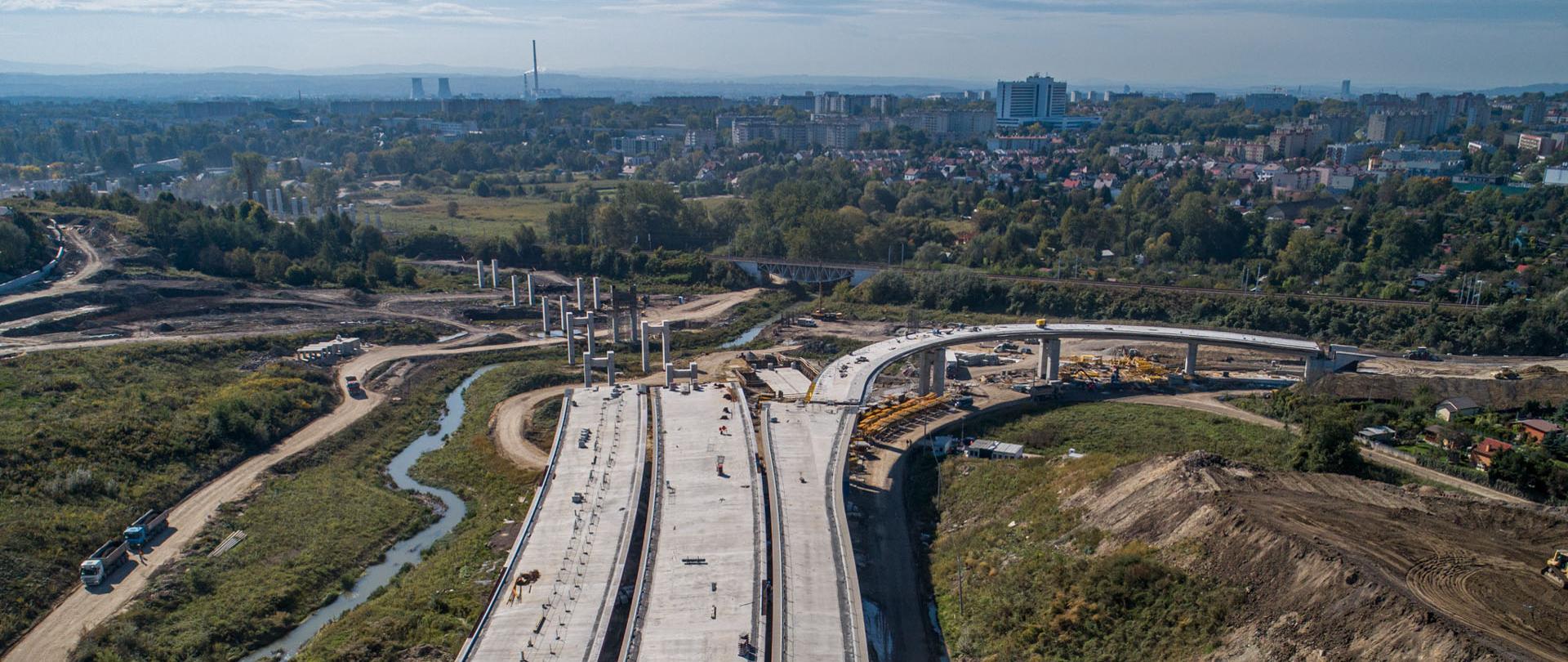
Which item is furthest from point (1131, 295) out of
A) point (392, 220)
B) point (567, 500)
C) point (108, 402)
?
point (392, 220)

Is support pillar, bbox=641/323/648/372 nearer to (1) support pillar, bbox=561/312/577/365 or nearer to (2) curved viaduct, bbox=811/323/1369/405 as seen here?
(1) support pillar, bbox=561/312/577/365

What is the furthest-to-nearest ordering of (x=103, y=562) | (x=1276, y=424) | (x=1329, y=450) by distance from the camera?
(x=1276, y=424) → (x=1329, y=450) → (x=103, y=562)

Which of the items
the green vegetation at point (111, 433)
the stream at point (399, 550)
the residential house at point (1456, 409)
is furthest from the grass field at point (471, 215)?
the residential house at point (1456, 409)

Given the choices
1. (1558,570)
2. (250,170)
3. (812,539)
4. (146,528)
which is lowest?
(146,528)

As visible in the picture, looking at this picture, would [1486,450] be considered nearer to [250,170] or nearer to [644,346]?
[644,346]

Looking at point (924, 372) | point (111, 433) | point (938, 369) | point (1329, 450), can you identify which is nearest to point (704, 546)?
point (1329, 450)
